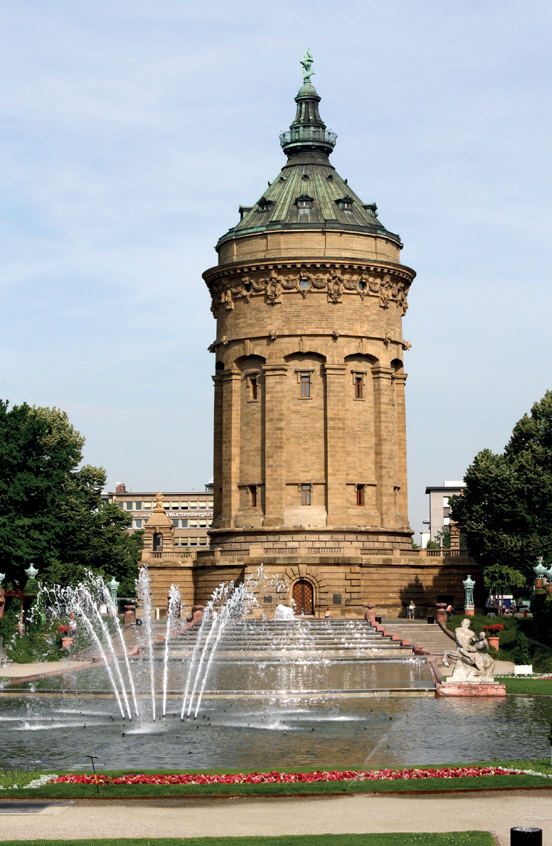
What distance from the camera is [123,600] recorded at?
10038cm

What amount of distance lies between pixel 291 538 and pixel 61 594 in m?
16.8

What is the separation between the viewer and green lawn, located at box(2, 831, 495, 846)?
1650cm

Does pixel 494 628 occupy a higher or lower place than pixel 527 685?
higher

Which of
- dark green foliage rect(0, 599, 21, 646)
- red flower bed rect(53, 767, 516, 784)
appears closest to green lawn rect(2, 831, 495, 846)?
red flower bed rect(53, 767, 516, 784)

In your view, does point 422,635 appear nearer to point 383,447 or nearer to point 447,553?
point 447,553

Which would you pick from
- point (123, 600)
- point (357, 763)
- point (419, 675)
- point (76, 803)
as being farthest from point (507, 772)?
point (123, 600)

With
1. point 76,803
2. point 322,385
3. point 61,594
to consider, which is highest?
point 322,385

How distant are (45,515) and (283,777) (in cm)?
5822

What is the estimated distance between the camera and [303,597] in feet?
219

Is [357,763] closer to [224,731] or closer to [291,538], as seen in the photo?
[224,731]

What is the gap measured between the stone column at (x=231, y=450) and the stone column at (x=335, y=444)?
20.3 ft

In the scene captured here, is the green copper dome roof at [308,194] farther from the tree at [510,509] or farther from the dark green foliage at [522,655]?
the dark green foliage at [522,655]

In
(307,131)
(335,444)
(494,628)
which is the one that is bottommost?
(494,628)

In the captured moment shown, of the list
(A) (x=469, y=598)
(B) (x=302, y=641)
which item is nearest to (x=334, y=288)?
(A) (x=469, y=598)
